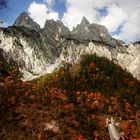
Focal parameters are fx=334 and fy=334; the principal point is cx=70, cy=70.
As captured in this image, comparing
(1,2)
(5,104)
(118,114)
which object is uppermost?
(118,114)

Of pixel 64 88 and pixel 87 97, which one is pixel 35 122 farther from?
pixel 64 88

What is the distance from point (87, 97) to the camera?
179 metres

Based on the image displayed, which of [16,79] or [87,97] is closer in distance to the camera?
[16,79]

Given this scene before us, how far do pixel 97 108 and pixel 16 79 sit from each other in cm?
12252

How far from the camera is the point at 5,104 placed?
80.5ft

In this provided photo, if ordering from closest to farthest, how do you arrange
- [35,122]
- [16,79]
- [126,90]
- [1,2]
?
[1,2], [16,79], [35,122], [126,90]

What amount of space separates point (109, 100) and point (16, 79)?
5632 inches

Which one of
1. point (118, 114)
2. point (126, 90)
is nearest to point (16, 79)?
point (118, 114)

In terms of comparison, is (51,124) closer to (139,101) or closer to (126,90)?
(139,101)

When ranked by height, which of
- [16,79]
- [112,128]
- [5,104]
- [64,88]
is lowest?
[112,128]

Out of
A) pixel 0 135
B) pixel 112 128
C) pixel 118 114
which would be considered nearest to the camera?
pixel 112 128

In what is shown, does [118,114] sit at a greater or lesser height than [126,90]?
lesser

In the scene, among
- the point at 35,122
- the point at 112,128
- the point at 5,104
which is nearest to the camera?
the point at 112,128

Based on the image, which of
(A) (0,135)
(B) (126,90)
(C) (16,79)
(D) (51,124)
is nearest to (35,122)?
(D) (51,124)
